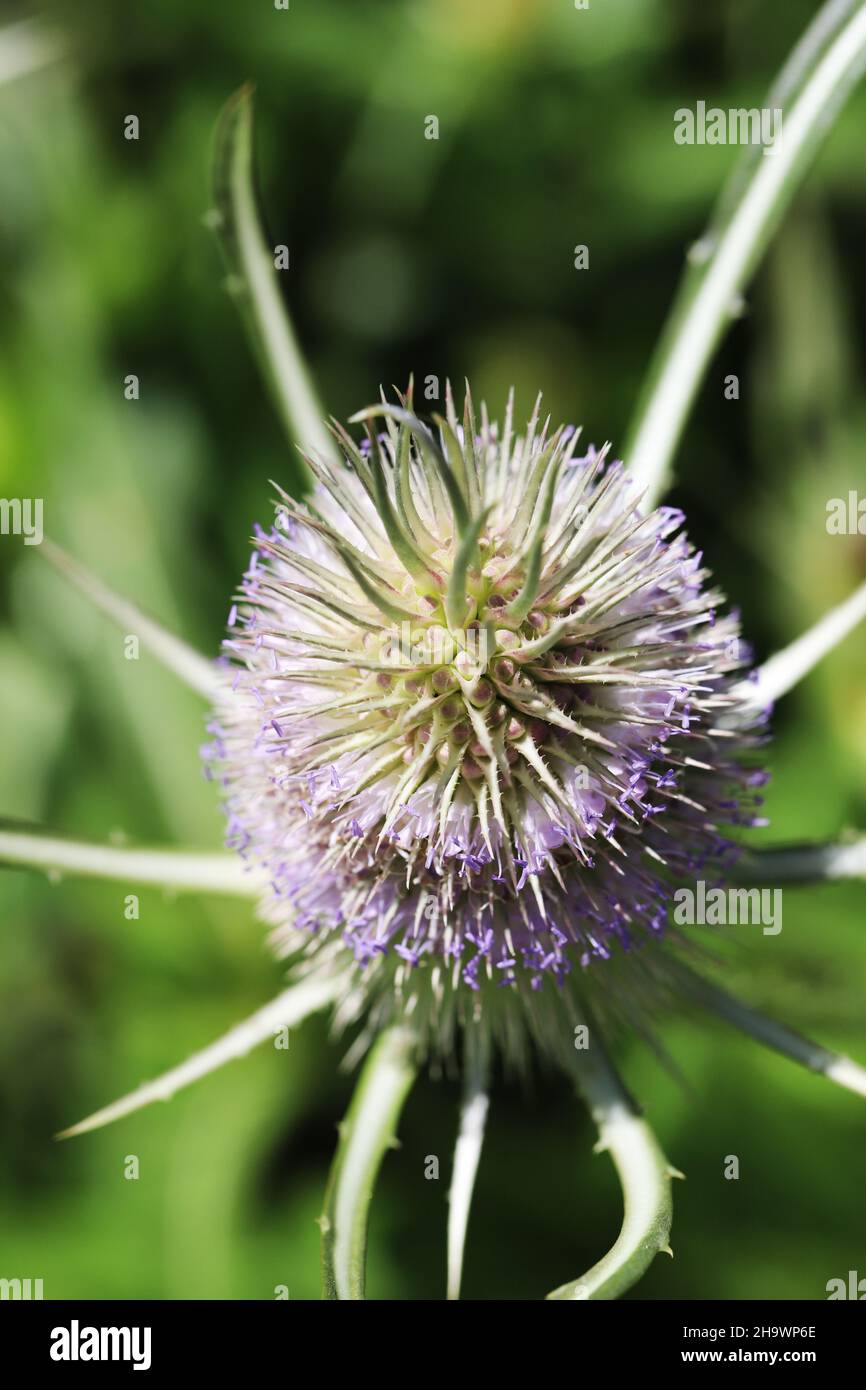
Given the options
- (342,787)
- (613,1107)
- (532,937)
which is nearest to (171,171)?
(342,787)

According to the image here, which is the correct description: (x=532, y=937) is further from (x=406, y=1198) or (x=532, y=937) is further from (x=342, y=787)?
(x=406, y=1198)

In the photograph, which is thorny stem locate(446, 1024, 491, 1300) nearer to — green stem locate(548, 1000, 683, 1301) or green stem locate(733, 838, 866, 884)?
green stem locate(548, 1000, 683, 1301)

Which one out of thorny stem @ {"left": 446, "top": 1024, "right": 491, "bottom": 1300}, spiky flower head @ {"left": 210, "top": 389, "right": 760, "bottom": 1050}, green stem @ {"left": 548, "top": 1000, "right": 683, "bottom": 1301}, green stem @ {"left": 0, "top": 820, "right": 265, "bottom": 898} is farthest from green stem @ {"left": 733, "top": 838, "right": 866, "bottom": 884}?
green stem @ {"left": 0, "top": 820, "right": 265, "bottom": 898}

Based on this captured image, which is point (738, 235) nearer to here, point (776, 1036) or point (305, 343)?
point (776, 1036)

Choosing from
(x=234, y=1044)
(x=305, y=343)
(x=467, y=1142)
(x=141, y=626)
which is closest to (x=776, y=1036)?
(x=467, y=1142)

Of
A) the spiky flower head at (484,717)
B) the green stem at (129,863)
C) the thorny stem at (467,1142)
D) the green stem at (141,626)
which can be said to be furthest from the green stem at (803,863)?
the green stem at (141,626)
